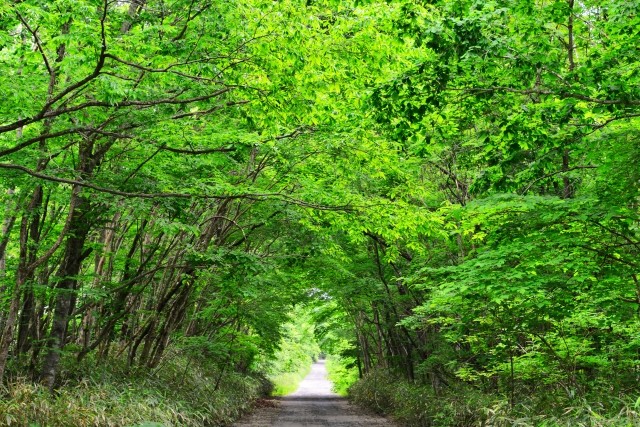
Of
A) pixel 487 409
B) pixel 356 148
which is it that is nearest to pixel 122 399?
pixel 356 148

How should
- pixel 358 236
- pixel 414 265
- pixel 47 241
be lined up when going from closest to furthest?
pixel 358 236, pixel 47 241, pixel 414 265

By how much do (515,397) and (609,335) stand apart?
261 centimetres

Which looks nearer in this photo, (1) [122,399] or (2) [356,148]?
(1) [122,399]

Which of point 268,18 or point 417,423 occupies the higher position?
point 268,18

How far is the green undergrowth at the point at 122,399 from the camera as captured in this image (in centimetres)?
826

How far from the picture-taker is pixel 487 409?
10.0 metres

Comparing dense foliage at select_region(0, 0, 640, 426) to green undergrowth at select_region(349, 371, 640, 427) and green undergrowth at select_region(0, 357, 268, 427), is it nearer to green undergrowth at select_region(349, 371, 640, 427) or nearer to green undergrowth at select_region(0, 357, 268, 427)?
green undergrowth at select_region(349, 371, 640, 427)

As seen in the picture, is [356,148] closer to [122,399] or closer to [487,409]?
[487,409]

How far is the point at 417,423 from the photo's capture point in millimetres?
15828

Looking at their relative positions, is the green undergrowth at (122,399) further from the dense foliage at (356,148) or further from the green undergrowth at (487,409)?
the green undergrowth at (487,409)

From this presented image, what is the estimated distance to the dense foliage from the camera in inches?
254

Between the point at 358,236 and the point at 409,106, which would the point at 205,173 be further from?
the point at 409,106

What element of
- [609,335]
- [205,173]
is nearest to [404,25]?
[205,173]

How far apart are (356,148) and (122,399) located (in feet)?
21.3
